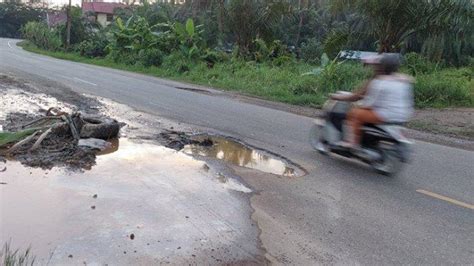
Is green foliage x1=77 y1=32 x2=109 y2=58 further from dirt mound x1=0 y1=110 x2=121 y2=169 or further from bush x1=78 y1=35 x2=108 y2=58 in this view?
dirt mound x1=0 y1=110 x2=121 y2=169

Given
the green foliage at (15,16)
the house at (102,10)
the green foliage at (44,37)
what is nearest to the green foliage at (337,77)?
the green foliage at (44,37)

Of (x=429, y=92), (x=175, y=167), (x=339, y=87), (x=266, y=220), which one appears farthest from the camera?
(x=339, y=87)

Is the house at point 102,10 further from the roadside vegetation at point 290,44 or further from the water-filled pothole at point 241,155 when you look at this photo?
the water-filled pothole at point 241,155

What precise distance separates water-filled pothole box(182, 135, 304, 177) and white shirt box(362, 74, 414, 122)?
1429 millimetres

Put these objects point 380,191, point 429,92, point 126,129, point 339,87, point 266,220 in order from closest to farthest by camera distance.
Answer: point 266,220
point 380,191
point 126,129
point 429,92
point 339,87


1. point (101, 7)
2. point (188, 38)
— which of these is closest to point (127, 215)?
point (188, 38)

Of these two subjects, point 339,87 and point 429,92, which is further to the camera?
point 339,87

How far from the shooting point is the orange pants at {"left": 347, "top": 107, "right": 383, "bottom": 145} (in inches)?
265

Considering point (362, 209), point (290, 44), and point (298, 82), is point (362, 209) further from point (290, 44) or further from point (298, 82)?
point (290, 44)

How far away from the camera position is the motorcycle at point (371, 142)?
658 centimetres

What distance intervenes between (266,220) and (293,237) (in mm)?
451

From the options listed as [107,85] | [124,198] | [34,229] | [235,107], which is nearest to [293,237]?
[124,198]

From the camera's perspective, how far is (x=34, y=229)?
14.0ft

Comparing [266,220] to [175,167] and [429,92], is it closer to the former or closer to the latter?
[175,167]
